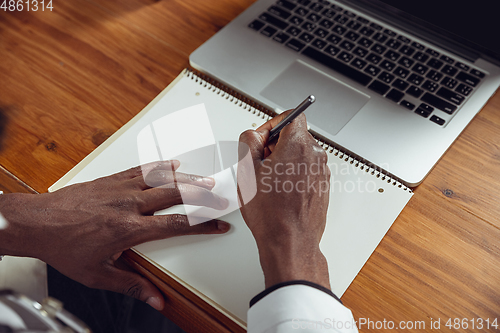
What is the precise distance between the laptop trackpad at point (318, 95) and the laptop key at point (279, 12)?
0.11 metres

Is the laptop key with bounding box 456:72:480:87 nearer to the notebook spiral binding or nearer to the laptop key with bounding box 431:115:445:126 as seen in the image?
the laptop key with bounding box 431:115:445:126

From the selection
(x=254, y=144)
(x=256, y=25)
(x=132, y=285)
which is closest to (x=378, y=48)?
(x=256, y=25)

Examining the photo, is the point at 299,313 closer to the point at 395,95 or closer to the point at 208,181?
the point at 208,181

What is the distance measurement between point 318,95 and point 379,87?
0.10 m

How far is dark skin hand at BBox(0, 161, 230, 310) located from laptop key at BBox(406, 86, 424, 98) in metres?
0.36

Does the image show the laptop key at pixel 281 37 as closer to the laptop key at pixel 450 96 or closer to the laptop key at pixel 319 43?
the laptop key at pixel 319 43

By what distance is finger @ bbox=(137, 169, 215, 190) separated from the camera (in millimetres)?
532

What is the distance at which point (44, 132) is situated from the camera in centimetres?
65

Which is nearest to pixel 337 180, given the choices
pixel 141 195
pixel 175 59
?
pixel 141 195

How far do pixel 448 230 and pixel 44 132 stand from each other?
2.03 ft

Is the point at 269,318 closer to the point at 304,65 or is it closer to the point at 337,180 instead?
the point at 337,180

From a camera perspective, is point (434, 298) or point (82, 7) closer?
point (434, 298)

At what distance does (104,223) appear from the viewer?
51 centimetres

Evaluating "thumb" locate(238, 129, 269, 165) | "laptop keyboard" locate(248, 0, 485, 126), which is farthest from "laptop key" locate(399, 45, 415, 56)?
"thumb" locate(238, 129, 269, 165)
